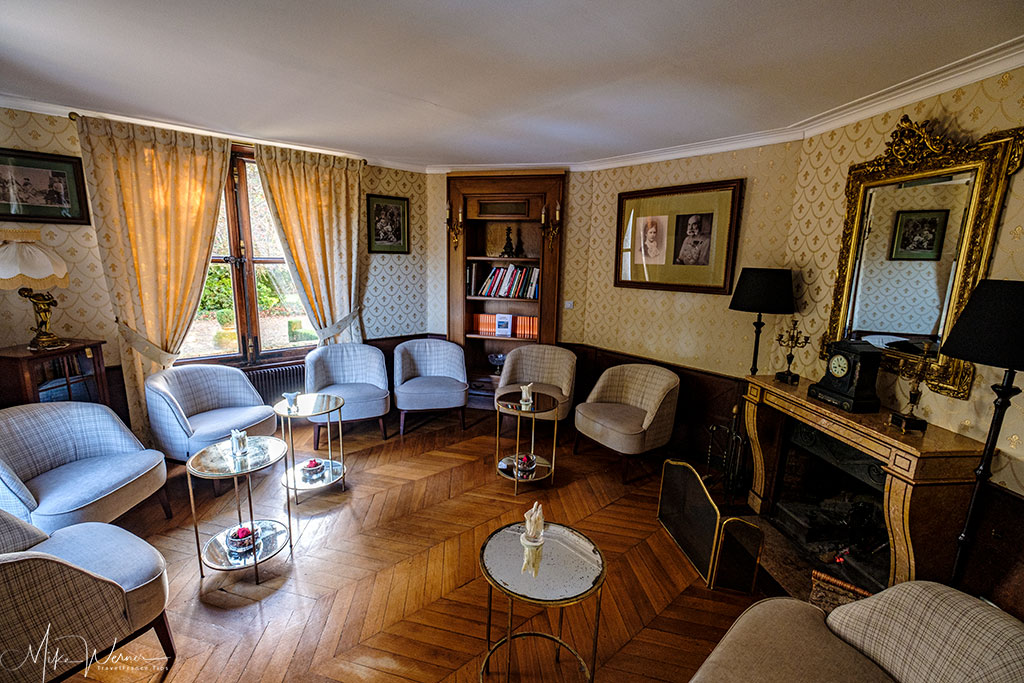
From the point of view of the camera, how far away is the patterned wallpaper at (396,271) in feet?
14.1

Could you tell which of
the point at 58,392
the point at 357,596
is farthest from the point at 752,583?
the point at 58,392

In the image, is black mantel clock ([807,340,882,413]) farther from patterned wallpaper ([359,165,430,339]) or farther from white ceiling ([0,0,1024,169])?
patterned wallpaper ([359,165,430,339])

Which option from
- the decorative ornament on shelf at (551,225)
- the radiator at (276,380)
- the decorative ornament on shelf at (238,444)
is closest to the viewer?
the decorative ornament on shelf at (238,444)

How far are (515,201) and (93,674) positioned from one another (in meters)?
4.08

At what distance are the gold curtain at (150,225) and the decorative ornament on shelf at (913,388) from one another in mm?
4429

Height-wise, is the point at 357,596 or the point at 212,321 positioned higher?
the point at 212,321

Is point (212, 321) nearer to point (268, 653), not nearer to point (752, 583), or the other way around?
point (268, 653)

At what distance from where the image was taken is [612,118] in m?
2.71

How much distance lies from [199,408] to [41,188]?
168 cm

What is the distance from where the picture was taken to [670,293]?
12.1 ft

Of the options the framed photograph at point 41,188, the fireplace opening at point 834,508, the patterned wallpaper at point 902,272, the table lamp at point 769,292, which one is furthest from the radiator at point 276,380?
the patterned wallpaper at point 902,272

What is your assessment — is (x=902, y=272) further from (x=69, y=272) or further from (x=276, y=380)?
(x=69, y=272)

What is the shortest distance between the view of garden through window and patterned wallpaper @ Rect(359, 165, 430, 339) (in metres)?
0.67

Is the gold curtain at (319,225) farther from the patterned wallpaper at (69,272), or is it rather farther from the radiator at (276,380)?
the patterned wallpaper at (69,272)
